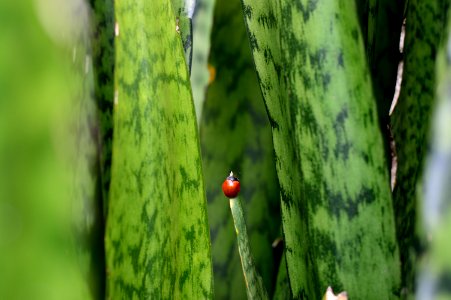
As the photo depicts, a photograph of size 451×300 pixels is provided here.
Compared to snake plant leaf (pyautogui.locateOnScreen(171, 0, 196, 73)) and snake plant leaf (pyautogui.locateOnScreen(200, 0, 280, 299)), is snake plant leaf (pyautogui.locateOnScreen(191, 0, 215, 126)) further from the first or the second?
snake plant leaf (pyautogui.locateOnScreen(171, 0, 196, 73))

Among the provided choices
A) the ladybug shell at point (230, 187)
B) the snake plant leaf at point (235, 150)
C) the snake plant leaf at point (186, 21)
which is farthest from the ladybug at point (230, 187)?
the snake plant leaf at point (235, 150)

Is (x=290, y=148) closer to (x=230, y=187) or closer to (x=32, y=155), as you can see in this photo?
(x=230, y=187)

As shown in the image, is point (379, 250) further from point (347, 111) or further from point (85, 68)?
point (85, 68)

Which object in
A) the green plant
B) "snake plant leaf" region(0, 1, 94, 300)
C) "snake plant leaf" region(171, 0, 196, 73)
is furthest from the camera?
"snake plant leaf" region(171, 0, 196, 73)

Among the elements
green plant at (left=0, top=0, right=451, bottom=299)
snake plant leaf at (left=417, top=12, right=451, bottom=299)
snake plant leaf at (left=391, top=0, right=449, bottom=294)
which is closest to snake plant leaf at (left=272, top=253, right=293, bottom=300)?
green plant at (left=0, top=0, right=451, bottom=299)

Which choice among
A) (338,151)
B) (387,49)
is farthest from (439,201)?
(387,49)

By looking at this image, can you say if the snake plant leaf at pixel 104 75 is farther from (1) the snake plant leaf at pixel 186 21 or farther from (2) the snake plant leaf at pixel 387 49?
(2) the snake plant leaf at pixel 387 49

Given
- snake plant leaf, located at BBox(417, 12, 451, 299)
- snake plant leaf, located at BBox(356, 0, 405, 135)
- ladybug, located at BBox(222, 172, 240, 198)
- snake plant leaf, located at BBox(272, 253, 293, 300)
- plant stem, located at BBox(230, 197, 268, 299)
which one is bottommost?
snake plant leaf, located at BBox(272, 253, 293, 300)
